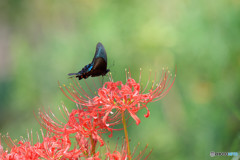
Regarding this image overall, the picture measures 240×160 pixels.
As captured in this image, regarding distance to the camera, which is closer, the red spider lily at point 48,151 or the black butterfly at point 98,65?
the red spider lily at point 48,151

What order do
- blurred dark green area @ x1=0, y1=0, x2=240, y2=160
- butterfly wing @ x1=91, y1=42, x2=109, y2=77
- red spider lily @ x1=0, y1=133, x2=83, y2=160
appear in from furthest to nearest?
blurred dark green area @ x1=0, y1=0, x2=240, y2=160 → butterfly wing @ x1=91, y1=42, x2=109, y2=77 → red spider lily @ x1=0, y1=133, x2=83, y2=160

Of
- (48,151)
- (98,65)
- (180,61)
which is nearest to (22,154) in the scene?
(48,151)

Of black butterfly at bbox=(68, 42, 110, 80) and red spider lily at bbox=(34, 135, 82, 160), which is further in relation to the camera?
black butterfly at bbox=(68, 42, 110, 80)

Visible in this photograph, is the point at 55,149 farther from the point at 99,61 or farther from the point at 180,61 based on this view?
the point at 180,61

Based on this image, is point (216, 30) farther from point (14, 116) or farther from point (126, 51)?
point (14, 116)

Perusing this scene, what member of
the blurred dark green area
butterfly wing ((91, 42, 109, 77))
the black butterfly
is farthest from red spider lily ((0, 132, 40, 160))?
the blurred dark green area

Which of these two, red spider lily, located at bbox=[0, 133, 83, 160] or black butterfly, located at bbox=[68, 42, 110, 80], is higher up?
black butterfly, located at bbox=[68, 42, 110, 80]

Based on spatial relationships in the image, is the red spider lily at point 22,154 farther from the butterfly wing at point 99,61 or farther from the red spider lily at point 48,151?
the butterfly wing at point 99,61

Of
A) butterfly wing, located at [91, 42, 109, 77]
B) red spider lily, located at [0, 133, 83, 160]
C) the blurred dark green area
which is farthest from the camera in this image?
the blurred dark green area

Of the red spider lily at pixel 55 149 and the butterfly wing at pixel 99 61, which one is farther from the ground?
the butterfly wing at pixel 99 61

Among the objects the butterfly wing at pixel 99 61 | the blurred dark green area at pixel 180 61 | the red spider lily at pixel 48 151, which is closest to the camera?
the red spider lily at pixel 48 151

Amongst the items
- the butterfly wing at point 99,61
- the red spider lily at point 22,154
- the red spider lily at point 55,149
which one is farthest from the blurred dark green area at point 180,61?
the red spider lily at point 22,154

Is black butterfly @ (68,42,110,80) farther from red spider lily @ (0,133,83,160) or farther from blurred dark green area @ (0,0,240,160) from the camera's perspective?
blurred dark green area @ (0,0,240,160)
